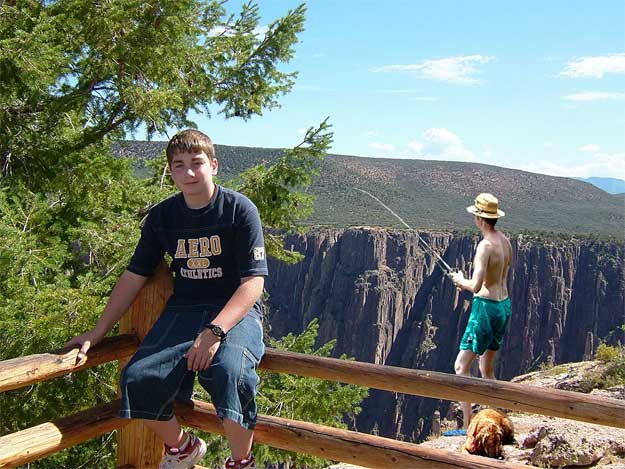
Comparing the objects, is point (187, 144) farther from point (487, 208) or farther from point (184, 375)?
point (487, 208)

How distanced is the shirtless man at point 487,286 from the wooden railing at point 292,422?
7.30 feet

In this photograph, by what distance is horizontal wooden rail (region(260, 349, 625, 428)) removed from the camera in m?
2.43

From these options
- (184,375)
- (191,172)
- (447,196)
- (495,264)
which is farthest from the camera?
(447,196)

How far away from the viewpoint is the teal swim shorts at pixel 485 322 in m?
5.01

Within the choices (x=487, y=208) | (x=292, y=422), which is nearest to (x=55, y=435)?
(x=292, y=422)

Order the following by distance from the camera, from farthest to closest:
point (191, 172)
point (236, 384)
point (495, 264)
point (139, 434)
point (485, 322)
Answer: point (485, 322) < point (495, 264) < point (139, 434) < point (191, 172) < point (236, 384)

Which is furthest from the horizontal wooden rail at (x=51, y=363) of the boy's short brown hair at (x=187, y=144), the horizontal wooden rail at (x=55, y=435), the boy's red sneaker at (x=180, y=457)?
the boy's short brown hair at (x=187, y=144)

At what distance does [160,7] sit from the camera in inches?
291

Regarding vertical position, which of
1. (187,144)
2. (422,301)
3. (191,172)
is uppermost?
(187,144)

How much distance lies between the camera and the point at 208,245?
2.77 meters

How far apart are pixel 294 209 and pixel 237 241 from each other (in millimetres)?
6348

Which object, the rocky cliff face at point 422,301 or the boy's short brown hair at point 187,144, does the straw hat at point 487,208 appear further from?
the rocky cliff face at point 422,301

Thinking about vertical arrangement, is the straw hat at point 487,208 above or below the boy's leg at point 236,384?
above

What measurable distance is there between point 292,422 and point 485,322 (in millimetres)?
2482
